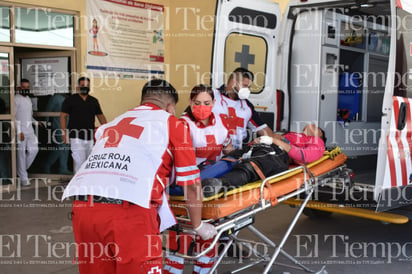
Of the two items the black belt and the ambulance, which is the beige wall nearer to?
the ambulance

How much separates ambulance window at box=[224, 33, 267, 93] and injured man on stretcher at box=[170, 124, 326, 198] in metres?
1.04

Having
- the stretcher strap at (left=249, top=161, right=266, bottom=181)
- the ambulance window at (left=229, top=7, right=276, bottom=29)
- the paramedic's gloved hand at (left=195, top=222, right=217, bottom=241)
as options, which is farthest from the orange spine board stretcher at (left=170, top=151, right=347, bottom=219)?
the ambulance window at (left=229, top=7, right=276, bottom=29)

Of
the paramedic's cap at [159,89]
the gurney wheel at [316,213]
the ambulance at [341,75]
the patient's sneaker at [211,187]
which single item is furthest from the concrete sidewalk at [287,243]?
the paramedic's cap at [159,89]

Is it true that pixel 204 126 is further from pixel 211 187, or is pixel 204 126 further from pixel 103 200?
pixel 103 200

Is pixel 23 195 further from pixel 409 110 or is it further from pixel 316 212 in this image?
pixel 409 110

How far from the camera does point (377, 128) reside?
6.46m

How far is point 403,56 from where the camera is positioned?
3670 mm

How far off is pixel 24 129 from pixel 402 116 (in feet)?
18.3

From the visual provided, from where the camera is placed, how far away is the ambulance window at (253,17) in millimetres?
4332

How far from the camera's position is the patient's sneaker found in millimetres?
2617

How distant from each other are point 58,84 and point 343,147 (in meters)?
4.57

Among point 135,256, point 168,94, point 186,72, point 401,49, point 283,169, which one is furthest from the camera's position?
point 186,72

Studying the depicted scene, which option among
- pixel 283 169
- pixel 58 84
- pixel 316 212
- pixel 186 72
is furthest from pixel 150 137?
pixel 186 72

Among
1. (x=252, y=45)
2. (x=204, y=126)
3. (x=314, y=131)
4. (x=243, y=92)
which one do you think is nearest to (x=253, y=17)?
(x=252, y=45)
